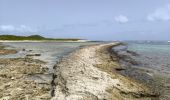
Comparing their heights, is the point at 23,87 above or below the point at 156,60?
above

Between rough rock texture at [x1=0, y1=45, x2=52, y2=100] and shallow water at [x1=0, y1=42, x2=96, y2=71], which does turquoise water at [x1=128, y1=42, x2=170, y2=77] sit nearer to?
shallow water at [x1=0, y1=42, x2=96, y2=71]

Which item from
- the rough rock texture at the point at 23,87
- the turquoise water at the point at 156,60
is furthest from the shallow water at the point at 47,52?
the turquoise water at the point at 156,60

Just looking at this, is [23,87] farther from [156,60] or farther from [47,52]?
[47,52]

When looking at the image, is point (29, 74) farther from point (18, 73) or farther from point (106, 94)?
point (106, 94)

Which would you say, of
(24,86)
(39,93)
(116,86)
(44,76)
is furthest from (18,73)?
(116,86)

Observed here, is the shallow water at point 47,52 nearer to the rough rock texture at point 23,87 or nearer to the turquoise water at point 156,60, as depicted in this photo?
the rough rock texture at point 23,87

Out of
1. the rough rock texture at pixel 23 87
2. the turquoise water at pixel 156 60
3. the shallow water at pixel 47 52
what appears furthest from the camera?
the shallow water at pixel 47 52

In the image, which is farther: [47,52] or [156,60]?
[47,52]

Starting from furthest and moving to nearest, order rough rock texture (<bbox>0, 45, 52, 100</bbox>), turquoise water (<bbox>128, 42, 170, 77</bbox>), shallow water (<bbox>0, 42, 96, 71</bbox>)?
shallow water (<bbox>0, 42, 96, 71</bbox>) < turquoise water (<bbox>128, 42, 170, 77</bbox>) < rough rock texture (<bbox>0, 45, 52, 100</bbox>)

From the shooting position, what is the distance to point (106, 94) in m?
13.8

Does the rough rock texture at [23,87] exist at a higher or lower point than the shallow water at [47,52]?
higher

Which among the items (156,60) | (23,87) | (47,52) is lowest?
(156,60)

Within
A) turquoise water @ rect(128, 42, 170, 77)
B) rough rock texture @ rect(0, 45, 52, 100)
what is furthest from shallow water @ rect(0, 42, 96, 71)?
turquoise water @ rect(128, 42, 170, 77)

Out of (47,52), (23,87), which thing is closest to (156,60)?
(47,52)
